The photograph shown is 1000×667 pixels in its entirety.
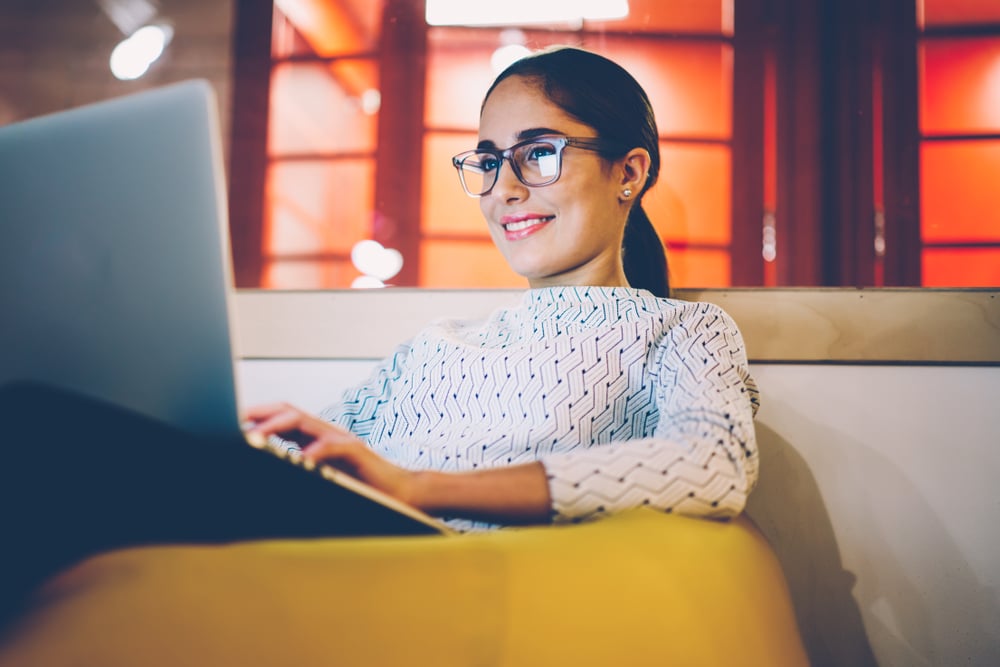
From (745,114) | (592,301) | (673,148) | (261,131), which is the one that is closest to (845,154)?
(745,114)

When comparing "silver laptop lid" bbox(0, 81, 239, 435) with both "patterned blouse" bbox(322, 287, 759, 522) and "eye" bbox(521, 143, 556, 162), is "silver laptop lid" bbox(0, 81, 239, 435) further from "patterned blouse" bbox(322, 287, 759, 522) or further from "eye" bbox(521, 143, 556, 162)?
"eye" bbox(521, 143, 556, 162)

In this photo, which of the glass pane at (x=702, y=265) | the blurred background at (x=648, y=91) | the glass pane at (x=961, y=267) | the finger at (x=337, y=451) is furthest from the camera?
the glass pane at (x=702, y=265)

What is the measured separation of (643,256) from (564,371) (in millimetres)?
384

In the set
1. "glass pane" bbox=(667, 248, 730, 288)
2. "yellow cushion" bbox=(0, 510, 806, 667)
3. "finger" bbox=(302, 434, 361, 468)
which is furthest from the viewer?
"glass pane" bbox=(667, 248, 730, 288)

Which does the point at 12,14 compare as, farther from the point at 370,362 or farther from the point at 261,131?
the point at 370,362

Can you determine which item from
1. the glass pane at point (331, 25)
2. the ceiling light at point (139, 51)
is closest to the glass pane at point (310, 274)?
the glass pane at point (331, 25)

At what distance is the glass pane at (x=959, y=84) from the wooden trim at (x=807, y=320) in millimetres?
559

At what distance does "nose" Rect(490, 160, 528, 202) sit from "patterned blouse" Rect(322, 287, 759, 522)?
0.50 feet

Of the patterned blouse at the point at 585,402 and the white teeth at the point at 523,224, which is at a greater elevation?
the white teeth at the point at 523,224

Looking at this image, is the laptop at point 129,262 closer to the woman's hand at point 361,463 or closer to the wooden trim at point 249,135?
the woman's hand at point 361,463

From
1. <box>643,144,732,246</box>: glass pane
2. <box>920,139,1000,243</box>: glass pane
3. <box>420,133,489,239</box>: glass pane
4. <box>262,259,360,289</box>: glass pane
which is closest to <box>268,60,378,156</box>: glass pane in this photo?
<box>420,133,489,239</box>: glass pane

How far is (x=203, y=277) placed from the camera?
39 centimetres

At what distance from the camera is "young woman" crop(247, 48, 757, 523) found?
0.61 metres

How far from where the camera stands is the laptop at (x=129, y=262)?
0.39m
